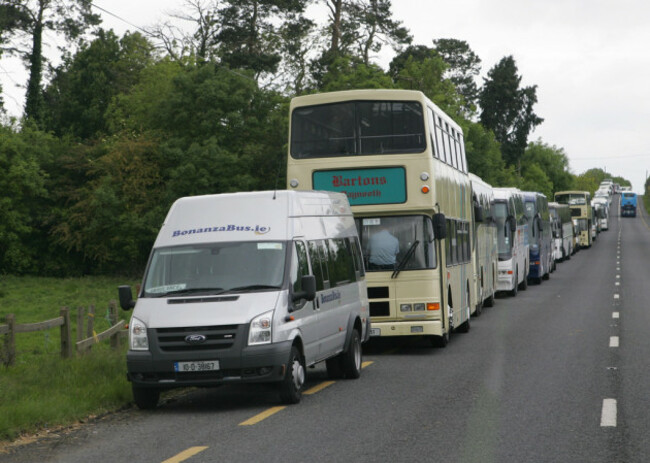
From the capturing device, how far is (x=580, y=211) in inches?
3098

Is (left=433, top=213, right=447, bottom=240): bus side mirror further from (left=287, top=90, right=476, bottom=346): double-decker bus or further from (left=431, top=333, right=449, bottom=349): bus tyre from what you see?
(left=431, top=333, right=449, bottom=349): bus tyre

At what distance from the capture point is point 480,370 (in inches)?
580

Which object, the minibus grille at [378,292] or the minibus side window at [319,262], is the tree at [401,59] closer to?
the minibus grille at [378,292]

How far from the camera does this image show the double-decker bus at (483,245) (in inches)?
Result: 973

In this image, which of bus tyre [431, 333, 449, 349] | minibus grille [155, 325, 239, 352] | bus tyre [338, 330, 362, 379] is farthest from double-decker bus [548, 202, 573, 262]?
minibus grille [155, 325, 239, 352]

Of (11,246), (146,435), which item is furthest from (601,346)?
(11,246)

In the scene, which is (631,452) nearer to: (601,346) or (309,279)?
(309,279)

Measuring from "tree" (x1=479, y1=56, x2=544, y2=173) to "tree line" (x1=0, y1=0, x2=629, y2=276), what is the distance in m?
26.8

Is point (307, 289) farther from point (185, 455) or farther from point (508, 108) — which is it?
point (508, 108)

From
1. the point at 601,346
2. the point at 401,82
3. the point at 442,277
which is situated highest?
the point at 401,82

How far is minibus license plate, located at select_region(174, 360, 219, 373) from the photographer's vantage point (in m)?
11.0

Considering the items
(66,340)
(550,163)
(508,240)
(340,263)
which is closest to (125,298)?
(340,263)

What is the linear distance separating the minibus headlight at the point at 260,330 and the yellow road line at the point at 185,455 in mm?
2274

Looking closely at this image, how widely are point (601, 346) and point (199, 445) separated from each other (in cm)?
1066
